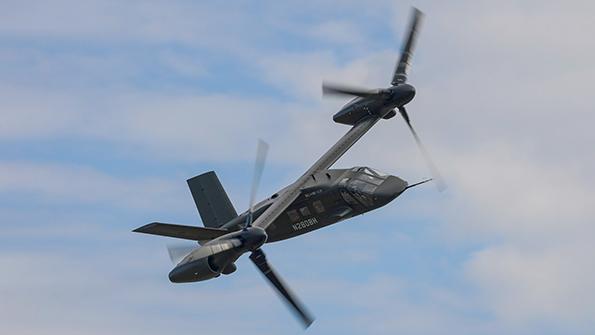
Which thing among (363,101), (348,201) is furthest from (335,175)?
(363,101)

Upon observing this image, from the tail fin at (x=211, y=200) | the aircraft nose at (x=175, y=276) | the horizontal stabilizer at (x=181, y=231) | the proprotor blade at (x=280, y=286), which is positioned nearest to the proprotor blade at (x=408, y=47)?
the tail fin at (x=211, y=200)

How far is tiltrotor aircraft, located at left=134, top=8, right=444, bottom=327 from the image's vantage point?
7594 cm

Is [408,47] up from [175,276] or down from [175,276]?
up

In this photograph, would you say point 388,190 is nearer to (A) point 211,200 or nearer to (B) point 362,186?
(B) point 362,186

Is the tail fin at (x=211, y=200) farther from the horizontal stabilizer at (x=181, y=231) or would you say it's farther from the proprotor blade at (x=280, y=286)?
the proprotor blade at (x=280, y=286)

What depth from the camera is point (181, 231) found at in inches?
3275

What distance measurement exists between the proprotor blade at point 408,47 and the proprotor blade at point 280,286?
2315 centimetres

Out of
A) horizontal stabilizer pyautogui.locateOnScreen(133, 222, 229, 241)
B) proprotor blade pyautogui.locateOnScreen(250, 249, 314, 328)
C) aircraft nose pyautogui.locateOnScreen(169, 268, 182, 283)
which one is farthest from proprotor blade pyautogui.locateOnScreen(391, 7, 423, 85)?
aircraft nose pyautogui.locateOnScreen(169, 268, 182, 283)

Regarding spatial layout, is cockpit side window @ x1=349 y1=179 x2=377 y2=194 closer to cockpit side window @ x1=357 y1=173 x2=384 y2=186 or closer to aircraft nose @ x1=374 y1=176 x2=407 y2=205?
cockpit side window @ x1=357 y1=173 x2=384 y2=186

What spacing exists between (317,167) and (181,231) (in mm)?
11212

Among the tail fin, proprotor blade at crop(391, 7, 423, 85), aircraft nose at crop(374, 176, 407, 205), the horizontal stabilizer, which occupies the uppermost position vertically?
proprotor blade at crop(391, 7, 423, 85)

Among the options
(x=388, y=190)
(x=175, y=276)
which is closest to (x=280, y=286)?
(x=175, y=276)

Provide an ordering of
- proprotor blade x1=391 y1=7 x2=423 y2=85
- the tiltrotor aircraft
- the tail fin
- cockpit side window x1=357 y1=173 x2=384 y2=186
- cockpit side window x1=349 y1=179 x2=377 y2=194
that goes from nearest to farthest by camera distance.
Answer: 1. the tiltrotor aircraft
2. cockpit side window x1=349 y1=179 x2=377 y2=194
3. cockpit side window x1=357 y1=173 x2=384 y2=186
4. the tail fin
5. proprotor blade x1=391 y1=7 x2=423 y2=85

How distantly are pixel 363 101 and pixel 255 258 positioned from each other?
2016cm
